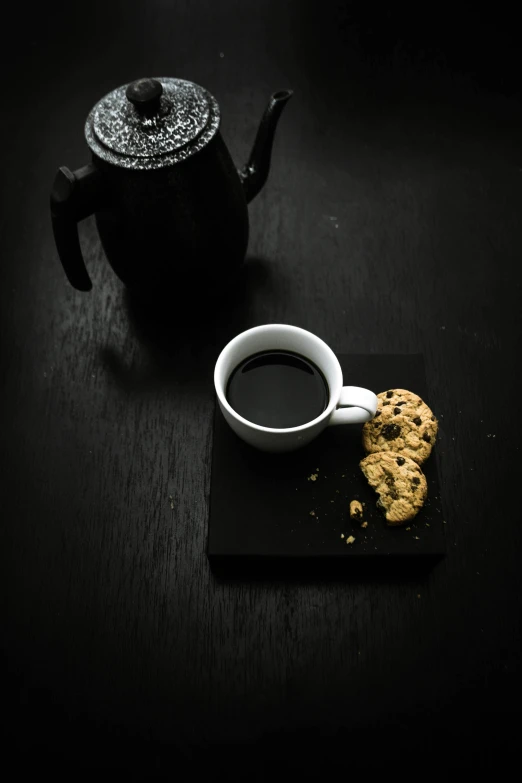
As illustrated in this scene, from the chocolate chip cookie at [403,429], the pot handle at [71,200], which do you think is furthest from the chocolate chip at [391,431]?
the pot handle at [71,200]

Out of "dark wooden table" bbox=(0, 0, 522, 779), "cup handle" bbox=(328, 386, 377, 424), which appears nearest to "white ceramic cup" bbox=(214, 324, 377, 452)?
"cup handle" bbox=(328, 386, 377, 424)

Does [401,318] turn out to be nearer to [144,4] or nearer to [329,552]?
[329,552]

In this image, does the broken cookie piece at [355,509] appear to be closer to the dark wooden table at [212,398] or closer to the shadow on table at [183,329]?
the dark wooden table at [212,398]

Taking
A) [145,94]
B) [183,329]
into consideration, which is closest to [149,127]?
[145,94]

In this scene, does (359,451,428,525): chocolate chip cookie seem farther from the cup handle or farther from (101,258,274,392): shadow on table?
(101,258,274,392): shadow on table

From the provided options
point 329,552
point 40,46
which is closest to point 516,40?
point 40,46
